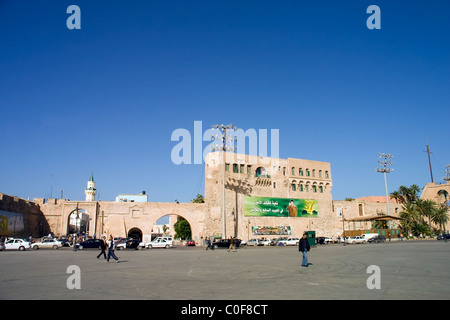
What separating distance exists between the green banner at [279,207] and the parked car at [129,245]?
2173cm

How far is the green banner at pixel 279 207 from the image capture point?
55.2 m

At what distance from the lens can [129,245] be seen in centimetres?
3741

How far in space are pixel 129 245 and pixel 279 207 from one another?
28.7 m

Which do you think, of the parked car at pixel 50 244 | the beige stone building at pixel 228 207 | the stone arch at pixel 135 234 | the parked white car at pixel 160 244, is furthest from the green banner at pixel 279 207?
the stone arch at pixel 135 234

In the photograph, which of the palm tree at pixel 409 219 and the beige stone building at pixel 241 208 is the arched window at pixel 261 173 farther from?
the palm tree at pixel 409 219

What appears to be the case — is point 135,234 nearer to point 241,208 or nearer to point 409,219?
point 241,208

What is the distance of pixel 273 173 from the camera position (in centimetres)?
5872

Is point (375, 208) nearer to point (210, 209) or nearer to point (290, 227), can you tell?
point (290, 227)

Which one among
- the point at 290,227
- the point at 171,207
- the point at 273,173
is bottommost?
the point at 290,227

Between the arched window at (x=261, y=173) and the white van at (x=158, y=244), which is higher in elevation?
the arched window at (x=261, y=173)

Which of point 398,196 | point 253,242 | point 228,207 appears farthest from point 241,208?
point 398,196

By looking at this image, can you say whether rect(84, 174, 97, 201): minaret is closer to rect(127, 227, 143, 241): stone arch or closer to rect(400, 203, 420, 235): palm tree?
rect(127, 227, 143, 241): stone arch

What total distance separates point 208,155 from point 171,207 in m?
10.0
